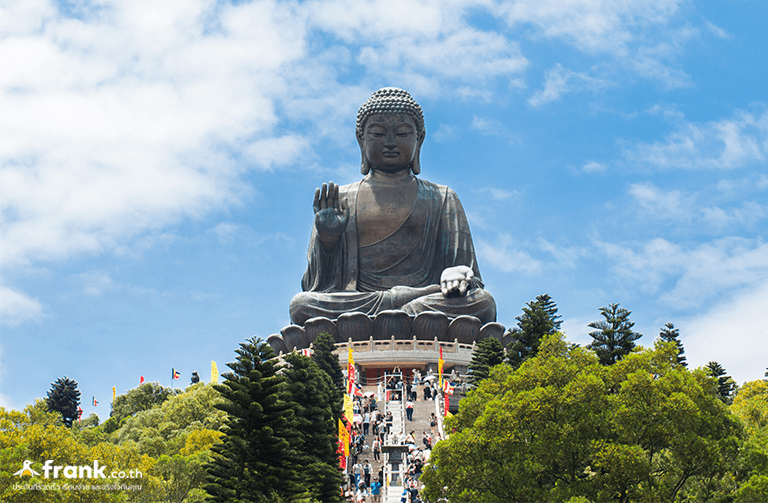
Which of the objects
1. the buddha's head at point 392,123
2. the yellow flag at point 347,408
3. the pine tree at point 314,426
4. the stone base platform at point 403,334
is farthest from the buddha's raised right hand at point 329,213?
the pine tree at point 314,426

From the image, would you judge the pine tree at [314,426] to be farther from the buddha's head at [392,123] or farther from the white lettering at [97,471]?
the buddha's head at [392,123]

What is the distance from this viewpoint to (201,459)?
18.6 metres

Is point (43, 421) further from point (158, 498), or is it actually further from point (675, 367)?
point (675, 367)

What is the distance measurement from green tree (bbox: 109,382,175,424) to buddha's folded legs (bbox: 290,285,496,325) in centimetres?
687

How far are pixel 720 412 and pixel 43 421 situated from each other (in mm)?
16808

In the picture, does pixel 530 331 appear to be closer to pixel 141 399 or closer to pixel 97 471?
pixel 97 471

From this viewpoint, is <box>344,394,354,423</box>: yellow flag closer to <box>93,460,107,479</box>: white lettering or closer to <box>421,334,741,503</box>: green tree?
<box>93,460,107,479</box>: white lettering

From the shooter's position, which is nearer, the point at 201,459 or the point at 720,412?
the point at 720,412

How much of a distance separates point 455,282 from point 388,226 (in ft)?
13.6

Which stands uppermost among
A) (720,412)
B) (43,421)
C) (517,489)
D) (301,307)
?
(301,307)

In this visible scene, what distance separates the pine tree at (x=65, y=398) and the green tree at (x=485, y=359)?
1918 centimetres

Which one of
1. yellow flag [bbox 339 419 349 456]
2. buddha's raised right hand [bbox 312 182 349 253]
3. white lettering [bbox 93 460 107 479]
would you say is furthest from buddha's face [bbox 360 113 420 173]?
white lettering [bbox 93 460 107 479]

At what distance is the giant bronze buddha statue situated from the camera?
35.6 metres

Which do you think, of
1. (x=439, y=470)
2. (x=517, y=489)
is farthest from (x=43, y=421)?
(x=517, y=489)
